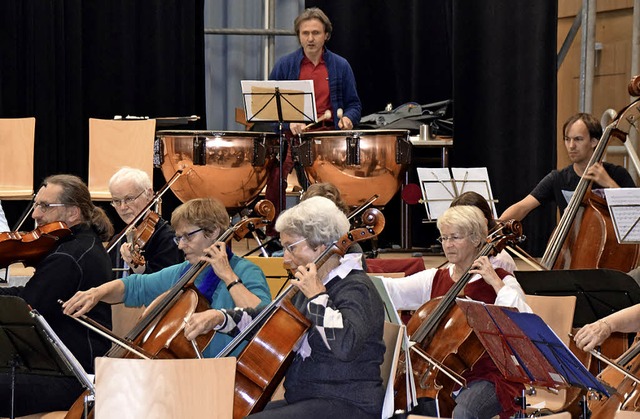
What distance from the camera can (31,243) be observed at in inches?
135

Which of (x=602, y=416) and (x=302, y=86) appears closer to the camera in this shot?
(x=602, y=416)

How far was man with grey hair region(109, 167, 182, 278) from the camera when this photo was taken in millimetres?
4309

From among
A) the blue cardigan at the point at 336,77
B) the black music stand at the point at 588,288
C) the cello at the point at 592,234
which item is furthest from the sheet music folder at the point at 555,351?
the blue cardigan at the point at 336,77

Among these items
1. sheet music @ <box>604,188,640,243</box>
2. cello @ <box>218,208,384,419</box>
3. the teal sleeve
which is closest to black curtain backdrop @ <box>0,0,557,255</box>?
sheet music @ <box>604,188,640,243</box>

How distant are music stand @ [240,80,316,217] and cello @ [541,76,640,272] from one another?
172 centimetres

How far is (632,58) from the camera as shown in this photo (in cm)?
669

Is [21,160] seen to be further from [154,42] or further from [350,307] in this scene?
[350,307]

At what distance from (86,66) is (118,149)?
1.21m

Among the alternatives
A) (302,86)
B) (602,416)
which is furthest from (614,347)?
(302,86)

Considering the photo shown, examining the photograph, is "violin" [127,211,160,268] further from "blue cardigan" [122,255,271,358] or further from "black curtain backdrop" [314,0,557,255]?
"black curtain backdrop" [314,0,557,255]

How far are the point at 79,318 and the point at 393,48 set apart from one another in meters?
4.92

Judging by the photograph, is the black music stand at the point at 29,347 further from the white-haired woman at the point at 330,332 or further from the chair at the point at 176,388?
the white-haired woman at the point at 330,332

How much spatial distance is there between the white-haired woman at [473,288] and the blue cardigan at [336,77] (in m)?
2.70

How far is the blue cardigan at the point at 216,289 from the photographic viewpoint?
3.48m
